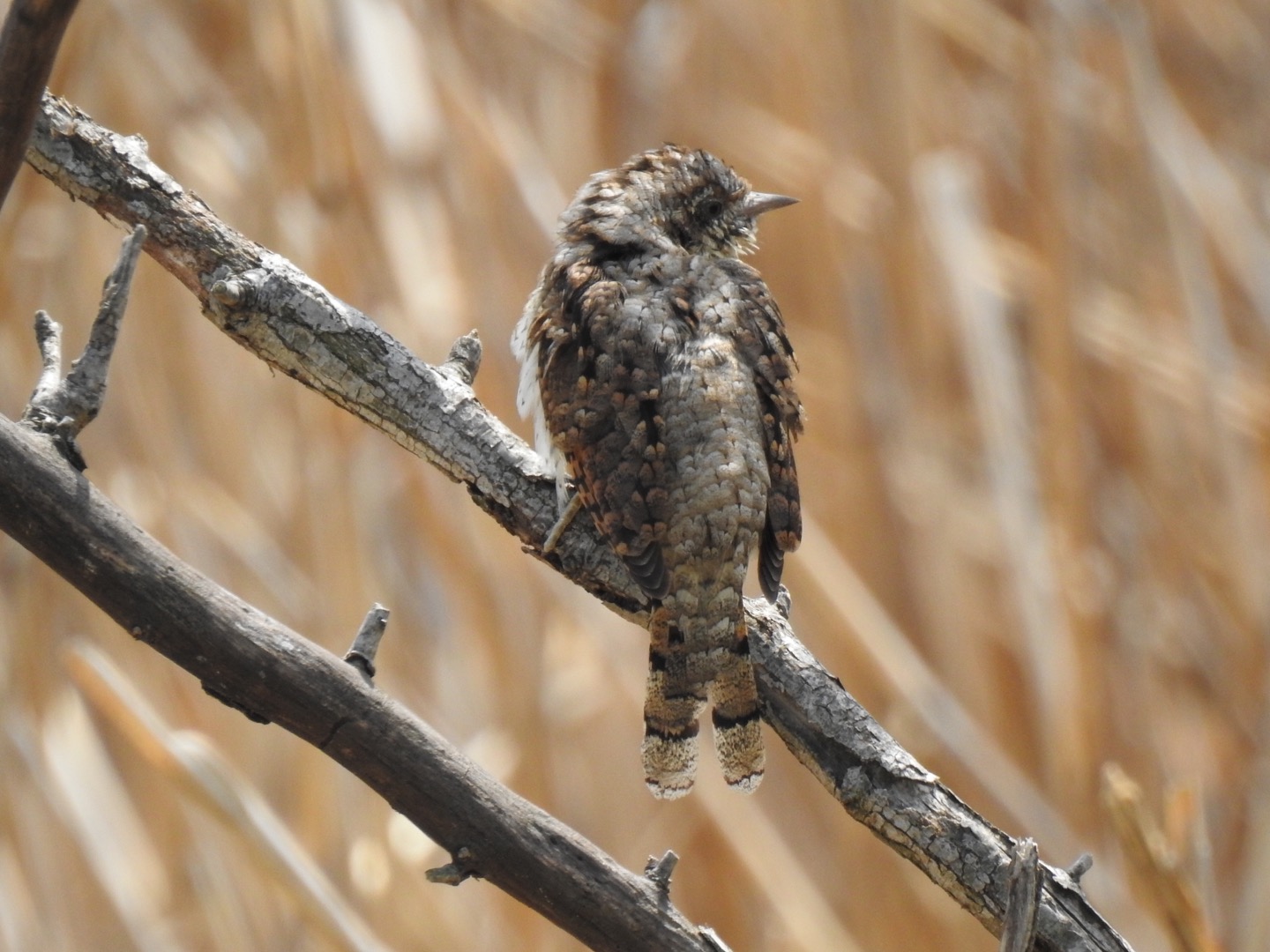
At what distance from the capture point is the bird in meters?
1.54

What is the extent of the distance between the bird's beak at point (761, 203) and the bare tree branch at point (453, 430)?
80 cm

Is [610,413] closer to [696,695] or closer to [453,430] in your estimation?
[453,430]

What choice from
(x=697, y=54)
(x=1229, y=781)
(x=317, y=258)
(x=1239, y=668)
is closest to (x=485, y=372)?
(x=317, y=258)

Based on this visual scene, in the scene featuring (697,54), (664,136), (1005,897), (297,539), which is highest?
(697,54)

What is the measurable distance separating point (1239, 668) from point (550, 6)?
2517mm

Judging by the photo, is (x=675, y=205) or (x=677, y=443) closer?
(x=677, y=443)

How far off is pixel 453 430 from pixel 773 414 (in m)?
0.47

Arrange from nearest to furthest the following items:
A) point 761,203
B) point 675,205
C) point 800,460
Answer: point 675,205 < point 761,203 < point 800,460

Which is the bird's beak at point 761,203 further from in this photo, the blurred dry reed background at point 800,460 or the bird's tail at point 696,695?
the bird's tail at point 696,695

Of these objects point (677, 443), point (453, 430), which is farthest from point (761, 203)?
point (453, 430)

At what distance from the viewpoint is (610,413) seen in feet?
5.39

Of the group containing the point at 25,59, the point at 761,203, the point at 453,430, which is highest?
the point at 761,203

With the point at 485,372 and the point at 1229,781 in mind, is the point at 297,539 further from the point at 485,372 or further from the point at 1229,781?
the point at 1229,781

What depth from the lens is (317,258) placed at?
8.38 ft
